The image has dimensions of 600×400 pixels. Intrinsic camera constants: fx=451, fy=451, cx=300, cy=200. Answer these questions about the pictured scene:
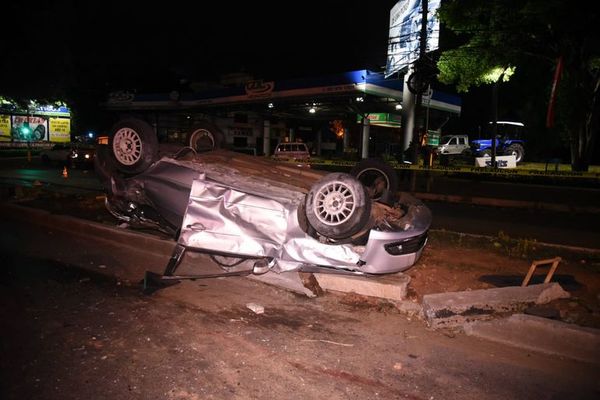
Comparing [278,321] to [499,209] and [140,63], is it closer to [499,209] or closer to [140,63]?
[499,209]

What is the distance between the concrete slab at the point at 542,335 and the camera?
149 inches

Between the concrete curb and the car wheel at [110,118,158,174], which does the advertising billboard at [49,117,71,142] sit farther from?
the car wheel at [110,118,158,174]

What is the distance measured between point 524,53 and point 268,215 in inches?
581

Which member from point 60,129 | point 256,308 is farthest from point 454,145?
point 60,129

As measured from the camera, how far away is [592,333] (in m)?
3.79

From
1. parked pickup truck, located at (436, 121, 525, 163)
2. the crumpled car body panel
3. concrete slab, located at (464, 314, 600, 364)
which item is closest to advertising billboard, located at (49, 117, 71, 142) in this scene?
parked pickup truck, located at (436, 121, 525, 163)

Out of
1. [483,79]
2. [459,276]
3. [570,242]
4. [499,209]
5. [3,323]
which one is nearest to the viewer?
[3,323]

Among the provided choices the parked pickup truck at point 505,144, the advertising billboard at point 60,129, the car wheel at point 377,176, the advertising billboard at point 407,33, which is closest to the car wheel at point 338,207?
the car wheel at point 377,176

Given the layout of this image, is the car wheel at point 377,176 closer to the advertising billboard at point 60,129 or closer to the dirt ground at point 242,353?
the dirt ground at point 242,353

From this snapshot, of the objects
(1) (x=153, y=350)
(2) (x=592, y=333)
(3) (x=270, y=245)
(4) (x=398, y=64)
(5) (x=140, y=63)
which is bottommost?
(1) (x=153, y=350)

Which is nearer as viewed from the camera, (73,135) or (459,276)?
(459,276)

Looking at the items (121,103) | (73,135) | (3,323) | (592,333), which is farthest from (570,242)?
(73,135)

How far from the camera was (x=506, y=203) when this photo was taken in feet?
38.4

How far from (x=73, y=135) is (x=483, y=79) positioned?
40.9m
